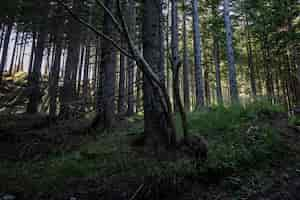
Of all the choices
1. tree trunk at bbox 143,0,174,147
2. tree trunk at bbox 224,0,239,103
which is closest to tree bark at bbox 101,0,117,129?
tree trunk at bbox 143,0,174,147

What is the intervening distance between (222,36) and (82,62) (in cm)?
1175

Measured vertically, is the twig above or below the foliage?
below

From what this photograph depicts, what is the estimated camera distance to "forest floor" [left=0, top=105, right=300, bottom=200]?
252 centimetres

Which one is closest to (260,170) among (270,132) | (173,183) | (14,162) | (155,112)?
(270,132)

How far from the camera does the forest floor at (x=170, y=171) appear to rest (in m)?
2.52

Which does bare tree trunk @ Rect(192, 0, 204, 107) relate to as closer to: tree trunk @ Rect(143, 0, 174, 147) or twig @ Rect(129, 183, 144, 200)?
tree trunk @ Rect(143, 0, 174, 147)

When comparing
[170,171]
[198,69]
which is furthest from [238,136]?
[198,69]

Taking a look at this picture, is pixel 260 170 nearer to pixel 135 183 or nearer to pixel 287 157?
pixel 287 157

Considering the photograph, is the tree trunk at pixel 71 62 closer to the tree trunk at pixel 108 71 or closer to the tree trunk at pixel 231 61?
the tree trunk at pixel 108 71

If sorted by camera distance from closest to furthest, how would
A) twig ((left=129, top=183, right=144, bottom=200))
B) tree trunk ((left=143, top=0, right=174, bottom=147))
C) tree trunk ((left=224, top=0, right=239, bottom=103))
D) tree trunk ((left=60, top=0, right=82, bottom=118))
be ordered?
twig ((left=129, top=183, right=144, bottom=200)) < tree trunk ((left=143, top=0, right=174, bottom=147)) < tree trunk ((left=60, top=0, right=82, bottom=118)) < tree trunk ((left=224, top=0, right=239, bottom=103))

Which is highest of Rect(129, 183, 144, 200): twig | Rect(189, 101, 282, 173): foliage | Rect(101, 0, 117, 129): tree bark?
Rect(101, 0, 117, 129): tree bark

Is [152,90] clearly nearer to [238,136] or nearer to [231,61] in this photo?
[238,136]

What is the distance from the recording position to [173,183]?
2.58 metres

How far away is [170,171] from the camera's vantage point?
2.73m
